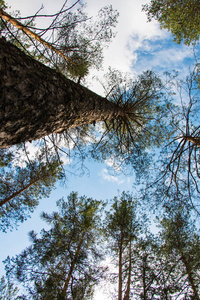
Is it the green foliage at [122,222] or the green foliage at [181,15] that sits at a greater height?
the green foliage at [181,15]

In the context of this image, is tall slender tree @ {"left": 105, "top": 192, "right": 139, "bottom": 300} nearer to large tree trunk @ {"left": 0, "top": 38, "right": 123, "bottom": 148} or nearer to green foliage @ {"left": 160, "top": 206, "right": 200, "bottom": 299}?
green foliage @ {"left": 160, "top": 206, "right": 200, "bottom": 299}

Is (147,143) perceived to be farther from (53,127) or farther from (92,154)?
(53,127)

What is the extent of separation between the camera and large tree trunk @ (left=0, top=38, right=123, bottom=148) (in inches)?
58.8

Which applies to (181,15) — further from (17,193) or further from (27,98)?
(17,193)

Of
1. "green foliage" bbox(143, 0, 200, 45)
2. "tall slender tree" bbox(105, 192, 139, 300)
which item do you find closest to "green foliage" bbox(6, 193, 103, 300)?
"tall slender tree" bbox(105, 192, 139, 300)

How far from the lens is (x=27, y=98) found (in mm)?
1677

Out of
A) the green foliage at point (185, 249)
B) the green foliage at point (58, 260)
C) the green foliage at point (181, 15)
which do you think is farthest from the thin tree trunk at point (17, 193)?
the green foliage at point (181, 15)

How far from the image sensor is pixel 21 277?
20.4 ft

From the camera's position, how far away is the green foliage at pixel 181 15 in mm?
6191

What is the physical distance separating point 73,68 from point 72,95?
426 centimetres

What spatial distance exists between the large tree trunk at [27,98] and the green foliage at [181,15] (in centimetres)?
680

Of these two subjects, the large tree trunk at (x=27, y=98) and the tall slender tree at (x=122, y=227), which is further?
the tall slender tree at (x=122, y=227)

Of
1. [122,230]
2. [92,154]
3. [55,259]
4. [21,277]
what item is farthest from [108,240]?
[92,154]

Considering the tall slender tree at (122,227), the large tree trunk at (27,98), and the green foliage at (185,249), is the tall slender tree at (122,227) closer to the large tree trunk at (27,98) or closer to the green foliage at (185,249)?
the green foliage at (185,249)
